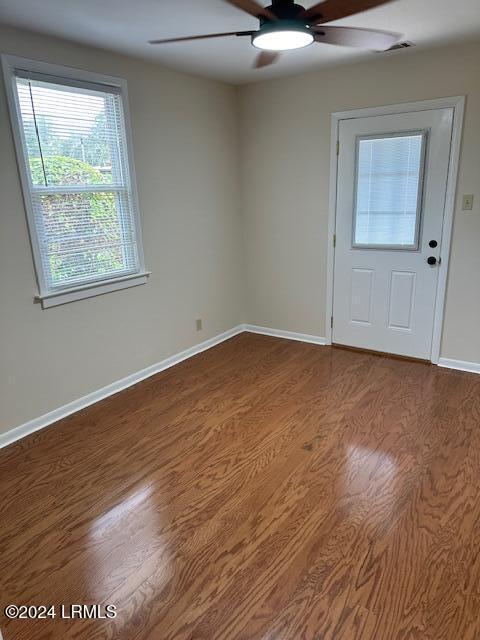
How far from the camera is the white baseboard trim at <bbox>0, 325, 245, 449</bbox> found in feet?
9.08

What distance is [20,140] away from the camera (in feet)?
8.25

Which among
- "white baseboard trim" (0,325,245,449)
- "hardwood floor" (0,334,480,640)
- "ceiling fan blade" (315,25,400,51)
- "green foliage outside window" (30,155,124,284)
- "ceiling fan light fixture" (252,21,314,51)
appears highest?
"ceiling fan blade" (315,25,400,51)

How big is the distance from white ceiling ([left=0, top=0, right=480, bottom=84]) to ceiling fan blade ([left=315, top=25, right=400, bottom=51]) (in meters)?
0.16

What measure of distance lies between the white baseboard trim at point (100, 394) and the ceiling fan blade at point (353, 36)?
2687 millimetres

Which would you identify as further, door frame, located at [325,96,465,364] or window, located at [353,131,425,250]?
window, located at [353,131,425,250]

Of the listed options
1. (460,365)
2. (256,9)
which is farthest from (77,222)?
(460,365)

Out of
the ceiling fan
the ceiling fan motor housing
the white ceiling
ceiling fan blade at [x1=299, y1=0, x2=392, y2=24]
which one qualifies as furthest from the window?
the ceiling fan motor housing

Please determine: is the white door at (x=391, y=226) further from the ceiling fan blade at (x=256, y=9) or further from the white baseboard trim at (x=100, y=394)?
the ceiling fan blade at (x=256, y=9)

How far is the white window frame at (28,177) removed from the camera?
2463mm

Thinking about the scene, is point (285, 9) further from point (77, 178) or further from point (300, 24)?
point (77, 178)

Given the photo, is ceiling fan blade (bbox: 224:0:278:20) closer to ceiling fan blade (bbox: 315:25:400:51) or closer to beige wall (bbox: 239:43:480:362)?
ceiling fan blade (bbox: 315:25:400:51)

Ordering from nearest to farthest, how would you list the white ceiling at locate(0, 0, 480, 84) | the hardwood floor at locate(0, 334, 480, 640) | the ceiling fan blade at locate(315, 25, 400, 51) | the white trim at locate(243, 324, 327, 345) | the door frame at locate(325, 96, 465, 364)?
the hardwood floor at locate(0, 334, 480, 640) → the ceiling fan blade at locate(315, 25, 400, 51) → the white ceiling at locate(0, 0, 480, 84) → the door frame at locate(325, 96, 465, 364) → the white trim at locate(243, 324, 327, 345)

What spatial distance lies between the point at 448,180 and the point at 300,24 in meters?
1.92

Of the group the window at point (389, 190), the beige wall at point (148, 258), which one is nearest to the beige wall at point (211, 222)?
the beige wall at point (148, 258)
